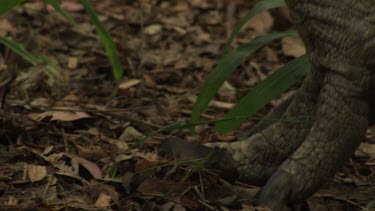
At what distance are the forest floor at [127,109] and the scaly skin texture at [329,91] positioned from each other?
0.44ft

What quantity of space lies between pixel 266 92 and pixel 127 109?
58cm

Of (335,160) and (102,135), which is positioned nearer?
(335,160)

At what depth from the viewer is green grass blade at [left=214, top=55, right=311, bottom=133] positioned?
2.36 meters

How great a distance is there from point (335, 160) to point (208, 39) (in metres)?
2.01

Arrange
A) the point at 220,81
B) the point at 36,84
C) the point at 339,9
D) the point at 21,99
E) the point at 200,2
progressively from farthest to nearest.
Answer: the point at 200,2
the point at 36,84
the point at 21,99
the point at 220,81
the point at 339,9

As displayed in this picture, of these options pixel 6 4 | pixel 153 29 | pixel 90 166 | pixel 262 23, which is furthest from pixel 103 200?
pixel 262 23

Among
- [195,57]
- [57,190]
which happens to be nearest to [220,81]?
[57,190]

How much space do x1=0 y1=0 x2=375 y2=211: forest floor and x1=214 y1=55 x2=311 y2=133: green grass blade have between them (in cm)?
22

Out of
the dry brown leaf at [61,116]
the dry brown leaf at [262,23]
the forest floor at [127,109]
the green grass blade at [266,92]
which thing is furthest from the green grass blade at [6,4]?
the dry brown leaf at [262,23]

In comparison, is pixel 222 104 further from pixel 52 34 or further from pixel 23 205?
pixel 23 205

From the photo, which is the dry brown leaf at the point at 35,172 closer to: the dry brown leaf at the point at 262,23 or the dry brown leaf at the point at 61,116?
the dry brown leaf at the point at 61,116

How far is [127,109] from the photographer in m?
2.65

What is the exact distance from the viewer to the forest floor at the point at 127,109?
2.12 metres

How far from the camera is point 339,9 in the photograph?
209 cm
